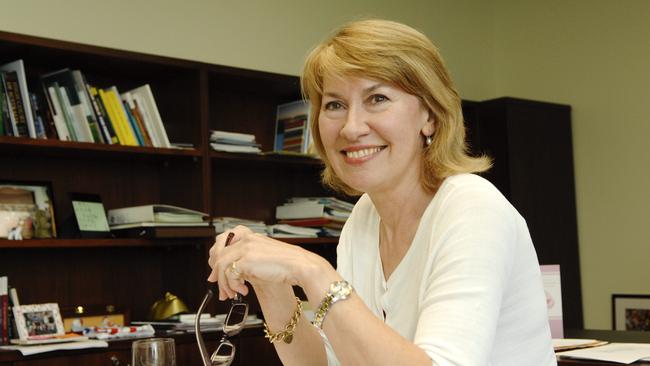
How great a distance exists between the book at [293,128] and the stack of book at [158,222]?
71cm

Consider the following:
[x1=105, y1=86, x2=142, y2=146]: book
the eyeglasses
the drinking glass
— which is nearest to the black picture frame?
[x1=105, y1=86, x2=142, y2=146]: book

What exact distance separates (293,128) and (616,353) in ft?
7.64

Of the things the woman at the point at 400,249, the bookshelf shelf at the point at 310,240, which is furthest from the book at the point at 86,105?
the woman at the point at 400,249

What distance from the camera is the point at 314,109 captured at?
1785 millimetres

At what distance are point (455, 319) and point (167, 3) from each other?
3027 millimetres

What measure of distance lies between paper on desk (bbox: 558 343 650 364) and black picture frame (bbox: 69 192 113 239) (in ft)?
6.33

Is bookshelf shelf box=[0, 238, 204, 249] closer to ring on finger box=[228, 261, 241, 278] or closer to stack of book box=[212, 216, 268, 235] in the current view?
stack of book box=[212, 216, 268, 235]

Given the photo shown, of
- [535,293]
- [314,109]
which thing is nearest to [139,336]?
[314,109]

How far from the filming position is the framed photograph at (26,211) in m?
3.21

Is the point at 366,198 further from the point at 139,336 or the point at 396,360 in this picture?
the point at 139,336

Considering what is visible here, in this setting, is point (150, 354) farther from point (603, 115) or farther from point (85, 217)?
point (603, 115)

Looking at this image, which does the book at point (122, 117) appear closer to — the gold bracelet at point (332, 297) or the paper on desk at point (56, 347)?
the paper on desk at point (56, 347)

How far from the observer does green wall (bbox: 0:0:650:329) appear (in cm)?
409

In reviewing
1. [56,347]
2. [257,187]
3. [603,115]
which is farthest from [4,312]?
[603,115]
